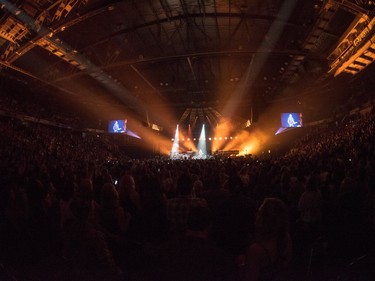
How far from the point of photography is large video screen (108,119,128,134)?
3228 centimetres

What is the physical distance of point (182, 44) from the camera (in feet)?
65.5

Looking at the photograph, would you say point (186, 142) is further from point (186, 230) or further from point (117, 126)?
point (186, 230)

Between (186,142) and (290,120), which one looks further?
(186,142)

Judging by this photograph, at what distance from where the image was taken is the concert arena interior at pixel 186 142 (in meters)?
3.69

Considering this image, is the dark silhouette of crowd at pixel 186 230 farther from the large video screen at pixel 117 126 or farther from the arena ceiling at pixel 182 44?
the large video screen at pixel 117 126

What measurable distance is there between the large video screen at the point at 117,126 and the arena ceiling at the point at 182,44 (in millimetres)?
4018

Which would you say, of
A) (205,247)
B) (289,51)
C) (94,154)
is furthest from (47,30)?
(94,154)

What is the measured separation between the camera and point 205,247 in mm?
2232

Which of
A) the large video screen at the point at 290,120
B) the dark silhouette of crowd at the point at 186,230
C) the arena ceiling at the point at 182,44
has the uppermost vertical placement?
the arena ceiling at the point at 182,44

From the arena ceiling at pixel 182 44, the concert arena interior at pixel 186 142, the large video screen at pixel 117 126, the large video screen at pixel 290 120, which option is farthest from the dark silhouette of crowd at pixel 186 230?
the large video screen at pixel 117 126

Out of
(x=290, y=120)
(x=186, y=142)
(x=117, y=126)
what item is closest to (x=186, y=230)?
(x=290, y=120)

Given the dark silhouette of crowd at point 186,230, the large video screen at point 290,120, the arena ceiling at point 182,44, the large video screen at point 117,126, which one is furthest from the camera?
the large video screen at point 117,126

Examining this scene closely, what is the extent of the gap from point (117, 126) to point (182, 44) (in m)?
15.2

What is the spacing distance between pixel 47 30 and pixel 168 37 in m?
7.34
